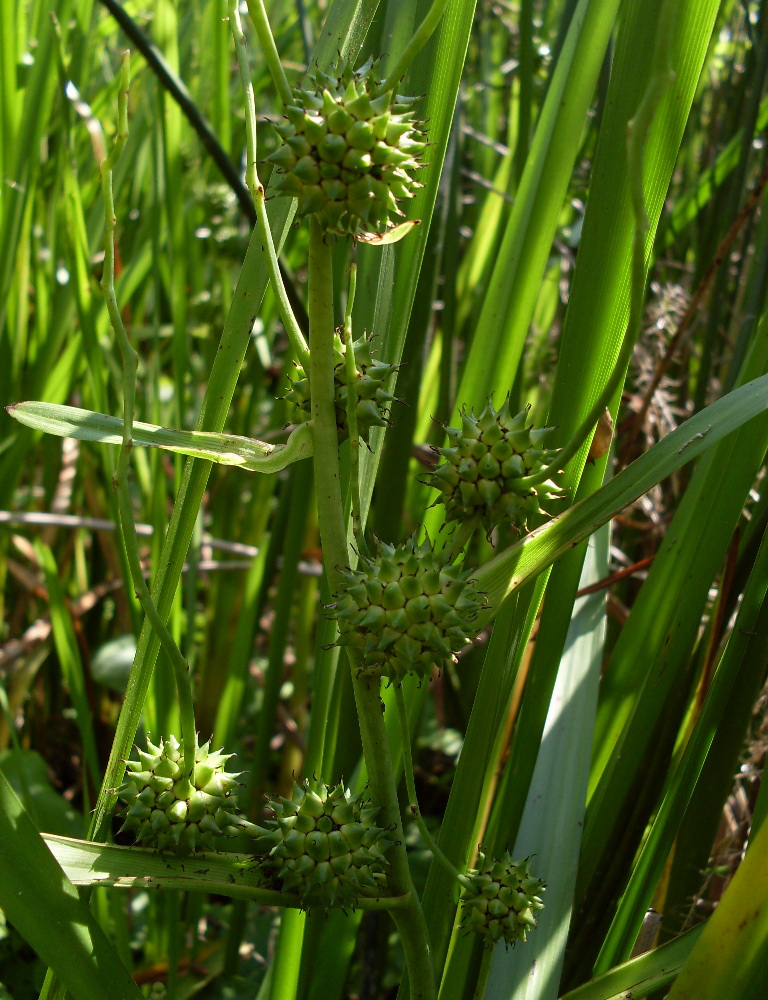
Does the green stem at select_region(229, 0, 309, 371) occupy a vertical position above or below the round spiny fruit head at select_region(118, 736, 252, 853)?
above

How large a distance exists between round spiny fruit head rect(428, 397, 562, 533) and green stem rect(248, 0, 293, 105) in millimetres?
210

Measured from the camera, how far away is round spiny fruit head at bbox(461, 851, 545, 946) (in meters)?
0.58

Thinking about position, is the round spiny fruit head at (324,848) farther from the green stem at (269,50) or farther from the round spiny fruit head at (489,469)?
the green stem at (269,50)

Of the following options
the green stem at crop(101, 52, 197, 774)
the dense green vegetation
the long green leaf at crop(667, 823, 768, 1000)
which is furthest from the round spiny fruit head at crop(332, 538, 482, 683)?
the long green leaf at crop(667, 823, 768, 1000)

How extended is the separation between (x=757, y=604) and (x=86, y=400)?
123 cm

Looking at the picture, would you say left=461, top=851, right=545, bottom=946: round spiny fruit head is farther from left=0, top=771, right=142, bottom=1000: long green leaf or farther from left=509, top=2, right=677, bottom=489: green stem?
left=509, top=2, right=677, bottom=489: green stem

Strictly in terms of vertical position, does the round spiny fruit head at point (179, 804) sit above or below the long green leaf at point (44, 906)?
above

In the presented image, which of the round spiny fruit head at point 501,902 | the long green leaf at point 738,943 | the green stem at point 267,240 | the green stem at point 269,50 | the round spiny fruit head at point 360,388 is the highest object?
the green stem at point 269,50

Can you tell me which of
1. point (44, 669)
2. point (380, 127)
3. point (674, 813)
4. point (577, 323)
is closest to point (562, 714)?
point (674, 813)

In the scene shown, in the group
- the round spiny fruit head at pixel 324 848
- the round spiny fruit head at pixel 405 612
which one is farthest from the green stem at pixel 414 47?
the round spiny fruit head at pixel 324 848

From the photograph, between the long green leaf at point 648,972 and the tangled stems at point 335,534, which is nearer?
the tangled stems at point 335,534

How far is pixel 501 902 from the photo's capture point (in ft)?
1.93

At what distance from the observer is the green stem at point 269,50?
0.46 meters

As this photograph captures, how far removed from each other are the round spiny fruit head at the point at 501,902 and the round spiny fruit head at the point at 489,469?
254mm
